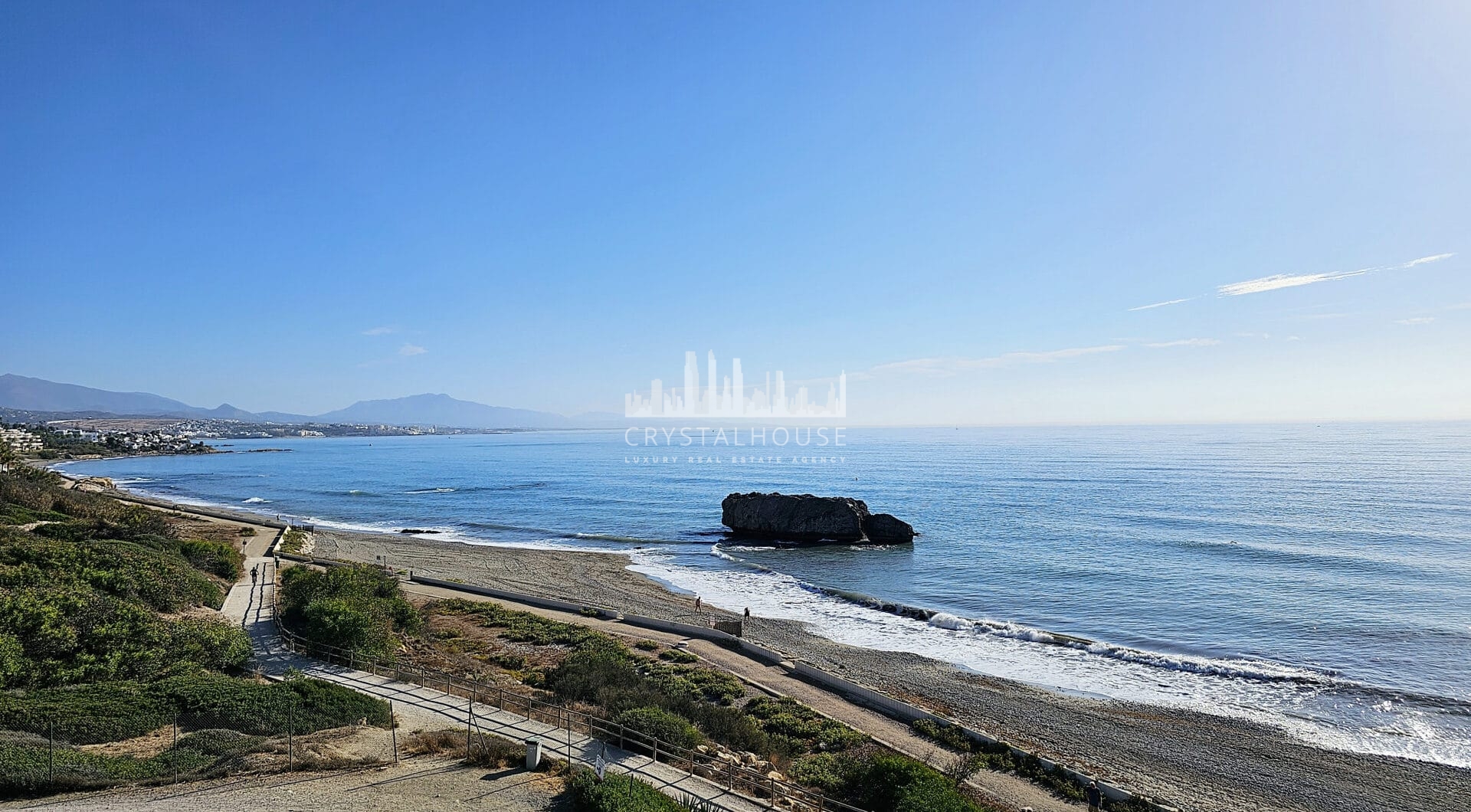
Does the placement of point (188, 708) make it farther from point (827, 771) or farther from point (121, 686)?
point (827, 771)

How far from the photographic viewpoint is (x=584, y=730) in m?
16.1

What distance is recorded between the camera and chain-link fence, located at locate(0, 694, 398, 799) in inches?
471

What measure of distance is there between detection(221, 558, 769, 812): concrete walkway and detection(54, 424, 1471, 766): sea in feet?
56.6

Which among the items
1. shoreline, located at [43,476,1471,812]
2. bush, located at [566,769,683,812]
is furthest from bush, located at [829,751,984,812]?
shoreline, located at [43,476,1471,812]

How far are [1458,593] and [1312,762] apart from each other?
Answer: 2465 centimetres

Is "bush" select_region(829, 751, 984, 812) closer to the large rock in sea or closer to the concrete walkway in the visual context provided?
the concrete walkway

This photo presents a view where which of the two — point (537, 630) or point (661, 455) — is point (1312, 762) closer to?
point (537, 630)

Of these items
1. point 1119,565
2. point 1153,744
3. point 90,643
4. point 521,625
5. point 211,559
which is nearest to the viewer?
point 90,643

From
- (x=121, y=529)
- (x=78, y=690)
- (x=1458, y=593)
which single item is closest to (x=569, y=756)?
(x=78, y=690)

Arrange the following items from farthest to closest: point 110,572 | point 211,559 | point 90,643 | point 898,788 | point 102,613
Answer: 1. point 211,559
2. point 110,572
3. point 102,613
4. point 90,643
5. point 898,788

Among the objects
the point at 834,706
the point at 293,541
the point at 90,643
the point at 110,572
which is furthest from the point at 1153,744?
the point at 293,541

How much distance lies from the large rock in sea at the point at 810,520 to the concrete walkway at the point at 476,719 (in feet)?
133

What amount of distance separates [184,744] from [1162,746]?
24.5 meters

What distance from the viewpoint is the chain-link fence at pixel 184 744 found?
39.3ft
